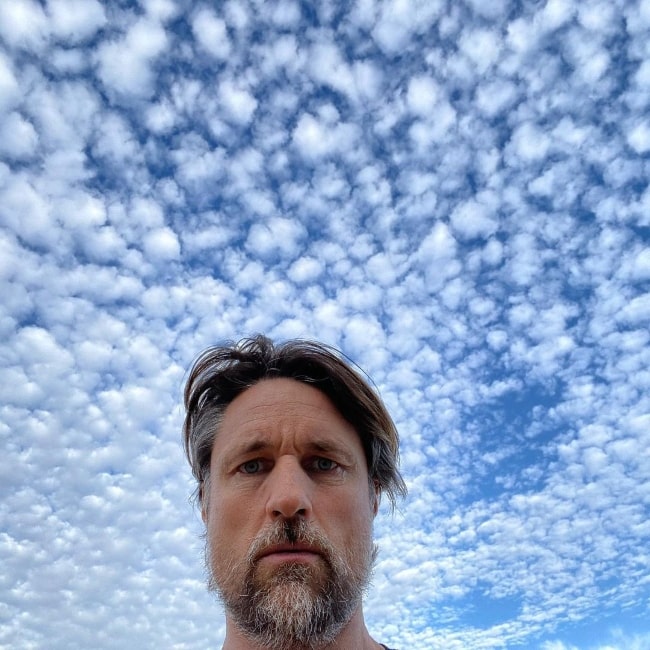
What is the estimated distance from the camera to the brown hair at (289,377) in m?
4.65

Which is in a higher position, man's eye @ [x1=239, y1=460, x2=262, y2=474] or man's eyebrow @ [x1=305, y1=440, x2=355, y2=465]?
man's eyebrow @ [x1=305, y1=440, x2=355, y2=465]

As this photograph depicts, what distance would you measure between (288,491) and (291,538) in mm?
274

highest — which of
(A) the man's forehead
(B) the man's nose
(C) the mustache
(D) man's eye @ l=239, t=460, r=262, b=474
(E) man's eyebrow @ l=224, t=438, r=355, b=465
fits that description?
(A) the man's forehead

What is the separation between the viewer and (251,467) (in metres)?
3.98

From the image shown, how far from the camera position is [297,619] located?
3350 mm

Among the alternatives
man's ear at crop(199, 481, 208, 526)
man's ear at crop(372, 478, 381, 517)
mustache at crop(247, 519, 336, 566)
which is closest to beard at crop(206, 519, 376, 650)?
mustache at crop(247, 519, 336, 566)

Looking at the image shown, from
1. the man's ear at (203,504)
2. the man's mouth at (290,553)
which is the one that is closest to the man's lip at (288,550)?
the man's mouth at (290,553)

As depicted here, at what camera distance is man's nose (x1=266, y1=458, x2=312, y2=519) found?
3.50m

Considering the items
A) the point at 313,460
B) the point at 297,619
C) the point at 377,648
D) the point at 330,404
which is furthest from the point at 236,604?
the point at 330,404

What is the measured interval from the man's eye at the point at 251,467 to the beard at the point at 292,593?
20.6 inches

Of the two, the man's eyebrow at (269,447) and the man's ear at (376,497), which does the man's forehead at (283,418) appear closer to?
the man's eyebrow at (269,447)

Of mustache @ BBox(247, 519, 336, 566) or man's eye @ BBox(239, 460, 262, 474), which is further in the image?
man's eye @ BBox(239, 460, 262, 474)

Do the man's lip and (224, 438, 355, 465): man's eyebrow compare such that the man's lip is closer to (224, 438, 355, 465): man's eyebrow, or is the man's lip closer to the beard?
the beard

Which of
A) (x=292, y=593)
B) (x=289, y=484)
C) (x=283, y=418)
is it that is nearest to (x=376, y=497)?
(x=283, y=418)
